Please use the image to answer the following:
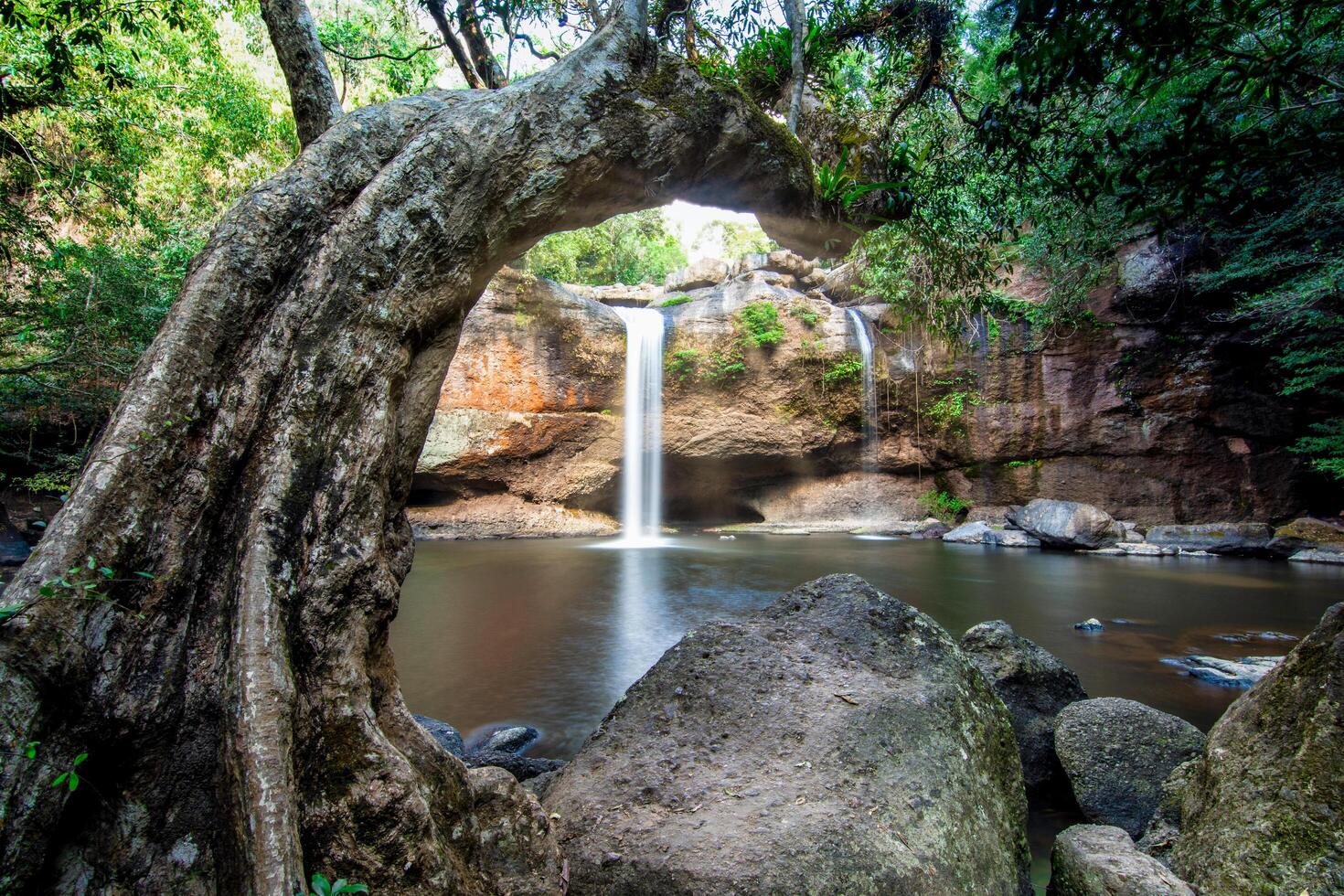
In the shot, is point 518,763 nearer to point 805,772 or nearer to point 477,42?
point 805,772

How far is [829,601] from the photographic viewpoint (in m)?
2.85

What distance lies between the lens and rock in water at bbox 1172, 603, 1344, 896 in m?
1.83

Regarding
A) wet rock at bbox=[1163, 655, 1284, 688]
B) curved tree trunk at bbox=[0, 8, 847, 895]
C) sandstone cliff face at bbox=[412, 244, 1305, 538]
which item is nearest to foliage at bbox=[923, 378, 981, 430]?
sandstone cliff face at bbox=[412, 244, 1305, 538]

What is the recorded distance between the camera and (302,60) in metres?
2.71

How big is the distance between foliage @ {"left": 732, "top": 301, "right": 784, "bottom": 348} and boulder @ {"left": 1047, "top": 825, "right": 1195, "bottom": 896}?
15.5 meters

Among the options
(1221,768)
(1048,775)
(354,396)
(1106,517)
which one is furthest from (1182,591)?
(354,396)

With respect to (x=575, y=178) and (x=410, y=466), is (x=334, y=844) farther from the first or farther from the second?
(x=575, y=178)

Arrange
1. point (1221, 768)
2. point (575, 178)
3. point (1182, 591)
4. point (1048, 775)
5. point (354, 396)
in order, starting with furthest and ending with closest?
point (1182, 591), point (1048, 775), point (575, 178), point (1221, 768), point (354, 396)

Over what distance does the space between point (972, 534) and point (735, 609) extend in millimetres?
9183

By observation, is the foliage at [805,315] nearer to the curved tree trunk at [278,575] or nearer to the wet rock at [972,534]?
the wet rock at [972,534]

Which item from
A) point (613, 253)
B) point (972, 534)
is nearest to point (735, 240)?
point (613, 253)

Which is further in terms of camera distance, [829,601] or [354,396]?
[829,601]

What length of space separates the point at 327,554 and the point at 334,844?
692mm

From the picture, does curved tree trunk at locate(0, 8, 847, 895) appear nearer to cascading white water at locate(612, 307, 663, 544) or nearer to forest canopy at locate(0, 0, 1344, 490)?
forest canopy at locate(0, 0, 1344, 490)
